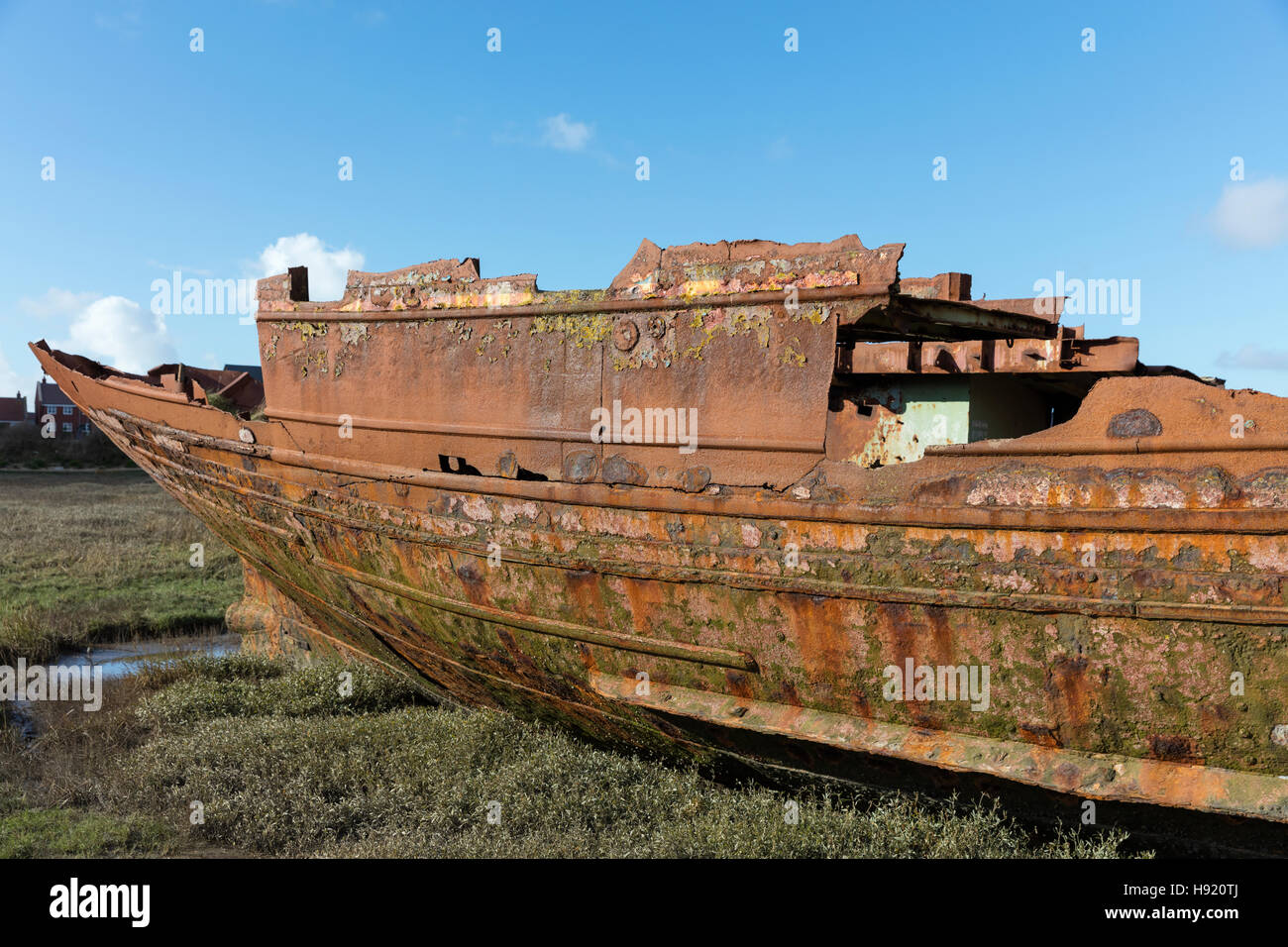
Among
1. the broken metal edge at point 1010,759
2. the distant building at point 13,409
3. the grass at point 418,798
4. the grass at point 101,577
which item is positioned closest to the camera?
the broken metal edge at point 1010,759

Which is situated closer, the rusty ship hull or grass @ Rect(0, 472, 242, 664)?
the rusty ship hull

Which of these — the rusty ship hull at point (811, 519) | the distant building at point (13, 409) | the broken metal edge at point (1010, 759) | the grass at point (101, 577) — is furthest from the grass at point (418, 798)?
the distant building at point (13, 409)

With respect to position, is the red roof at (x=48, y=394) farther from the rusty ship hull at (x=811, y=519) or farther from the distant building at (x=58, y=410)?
the rusty ship hull at (x=811, y=519)

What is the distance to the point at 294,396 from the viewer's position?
5.59m

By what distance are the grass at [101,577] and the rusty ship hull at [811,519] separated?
457 centimetres

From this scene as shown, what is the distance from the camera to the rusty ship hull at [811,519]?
3074mm

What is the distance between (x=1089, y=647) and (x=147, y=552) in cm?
1278

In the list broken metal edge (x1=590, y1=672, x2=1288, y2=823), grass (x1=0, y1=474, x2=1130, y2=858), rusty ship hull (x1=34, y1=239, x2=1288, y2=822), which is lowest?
grass (x1=0, y1=474, x2=1130, y2=858)

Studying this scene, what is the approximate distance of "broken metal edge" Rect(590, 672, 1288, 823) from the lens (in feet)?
10.1

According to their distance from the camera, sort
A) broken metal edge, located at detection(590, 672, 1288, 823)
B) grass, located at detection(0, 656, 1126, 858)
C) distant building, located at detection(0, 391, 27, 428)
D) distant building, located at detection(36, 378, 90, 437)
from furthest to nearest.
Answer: distant building, located at detection(0, 391, 27, 428) → distant building, located at detection(36, 378, 90, 437) → grass, located at detection(0, 656, 1126, 858) → broken metal edge, located at detection(590, 672, 1288, 823)

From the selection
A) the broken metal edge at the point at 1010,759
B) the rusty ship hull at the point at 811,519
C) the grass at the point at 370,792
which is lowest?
the grass at the point at 370,792

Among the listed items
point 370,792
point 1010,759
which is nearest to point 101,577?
point 370,792

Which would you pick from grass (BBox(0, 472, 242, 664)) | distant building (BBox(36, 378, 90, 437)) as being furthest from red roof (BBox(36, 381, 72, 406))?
grass (BBox(0, 472, 242, 664))

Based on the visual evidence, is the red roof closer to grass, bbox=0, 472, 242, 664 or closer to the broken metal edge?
grass, bbox=0, 472, 242, 664
